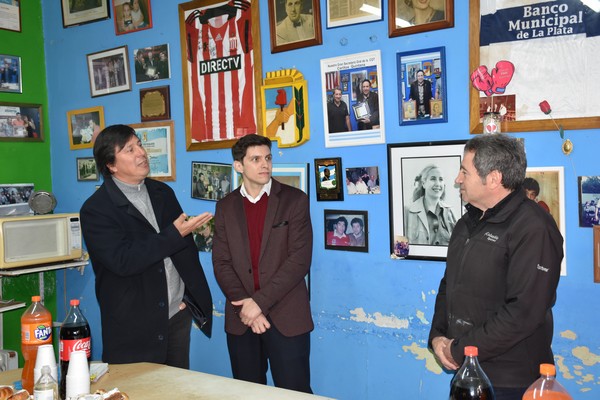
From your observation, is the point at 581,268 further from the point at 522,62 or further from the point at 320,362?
the point at 320,362

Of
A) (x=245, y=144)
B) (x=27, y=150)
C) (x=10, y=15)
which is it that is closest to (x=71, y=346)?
(x=245, y=144)

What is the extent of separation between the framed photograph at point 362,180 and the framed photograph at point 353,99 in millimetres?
144

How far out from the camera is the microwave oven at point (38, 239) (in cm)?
378

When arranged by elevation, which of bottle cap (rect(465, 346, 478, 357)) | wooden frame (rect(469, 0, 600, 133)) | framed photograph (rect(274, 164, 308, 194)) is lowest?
bottle cap (rect(465, 346, 478, 357))

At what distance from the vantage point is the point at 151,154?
13.2 feet

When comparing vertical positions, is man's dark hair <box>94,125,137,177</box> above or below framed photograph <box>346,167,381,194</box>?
above

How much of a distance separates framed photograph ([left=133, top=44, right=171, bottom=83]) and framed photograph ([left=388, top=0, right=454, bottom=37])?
5.44 feet

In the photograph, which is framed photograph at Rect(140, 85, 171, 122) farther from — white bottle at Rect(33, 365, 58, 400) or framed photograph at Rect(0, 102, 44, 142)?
white bottle at Rect(33, 365, 58, 400)

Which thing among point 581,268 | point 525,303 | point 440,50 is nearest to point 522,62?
→ point 440,50

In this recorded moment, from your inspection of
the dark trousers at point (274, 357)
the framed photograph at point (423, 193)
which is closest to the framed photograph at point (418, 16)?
the framed photograph at point (423, 193)

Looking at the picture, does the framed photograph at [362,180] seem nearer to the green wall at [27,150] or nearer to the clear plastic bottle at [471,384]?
the clear plastic bottle at [471,384]

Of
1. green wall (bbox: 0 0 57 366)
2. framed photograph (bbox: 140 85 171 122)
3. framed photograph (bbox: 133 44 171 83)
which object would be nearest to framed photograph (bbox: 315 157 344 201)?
framed photograph (bbox: 140 85 171 122)

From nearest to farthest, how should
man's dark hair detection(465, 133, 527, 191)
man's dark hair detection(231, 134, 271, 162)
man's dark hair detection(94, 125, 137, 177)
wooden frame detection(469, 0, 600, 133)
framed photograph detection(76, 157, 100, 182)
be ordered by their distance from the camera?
1. man's dark hair detection(465, 133, 527, 191)
2. wooden frame detection(469, 0, 600, 133)
3. man's dark hair detection(94, 125, 137, 177)
4. man's dark hair detection(231, 134, 271, 162)
5. framed photograph detection(76, 157, 100, 182)

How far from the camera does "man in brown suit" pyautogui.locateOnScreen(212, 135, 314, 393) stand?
2.87 metres
